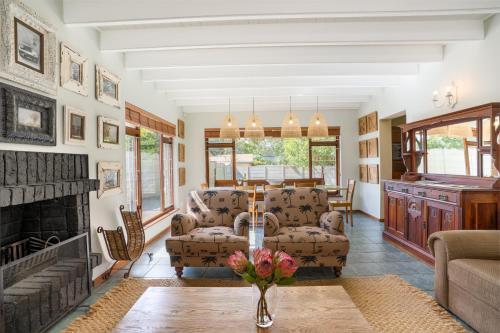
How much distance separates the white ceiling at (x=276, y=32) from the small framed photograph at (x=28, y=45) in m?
0.54

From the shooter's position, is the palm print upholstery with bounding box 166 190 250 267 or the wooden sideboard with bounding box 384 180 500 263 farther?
the palm print upholstery with bounding box 166 190 250 267

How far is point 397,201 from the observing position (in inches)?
184

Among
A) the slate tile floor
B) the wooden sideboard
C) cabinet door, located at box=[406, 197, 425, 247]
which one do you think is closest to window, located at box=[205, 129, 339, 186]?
the wooden sideboard

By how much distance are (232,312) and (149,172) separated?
4.10m

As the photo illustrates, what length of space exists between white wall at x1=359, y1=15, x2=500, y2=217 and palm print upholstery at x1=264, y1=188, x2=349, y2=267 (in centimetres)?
210

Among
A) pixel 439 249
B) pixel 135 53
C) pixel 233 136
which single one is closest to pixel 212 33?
pixel 135 53

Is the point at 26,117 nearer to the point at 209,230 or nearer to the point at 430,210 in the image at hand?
the point at 209,230

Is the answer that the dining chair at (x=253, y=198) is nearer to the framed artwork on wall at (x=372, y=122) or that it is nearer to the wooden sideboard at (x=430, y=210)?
the wooden sideboard at (x=430, y=210)

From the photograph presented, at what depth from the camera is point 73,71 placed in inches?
120

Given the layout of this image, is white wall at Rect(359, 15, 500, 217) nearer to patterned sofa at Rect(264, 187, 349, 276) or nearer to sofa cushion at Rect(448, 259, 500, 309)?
sofa cushion at Rect(448, 259, 500, 309)

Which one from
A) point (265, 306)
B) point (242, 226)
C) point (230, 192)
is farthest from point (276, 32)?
point (265, 306)

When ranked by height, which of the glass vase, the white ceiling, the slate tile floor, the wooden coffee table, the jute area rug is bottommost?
the jute area rug

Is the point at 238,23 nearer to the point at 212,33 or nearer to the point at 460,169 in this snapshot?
the point at 212,33

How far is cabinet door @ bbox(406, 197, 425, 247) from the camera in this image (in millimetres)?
4045
